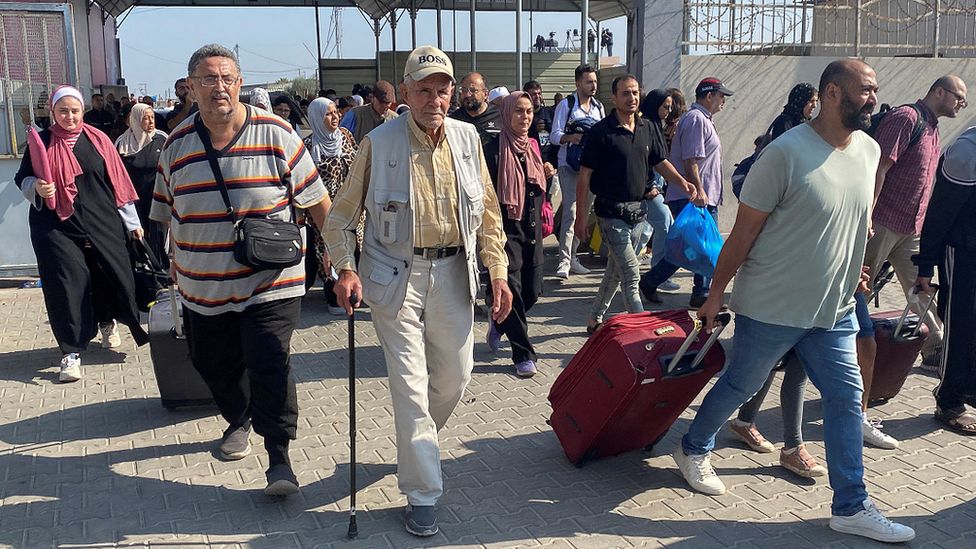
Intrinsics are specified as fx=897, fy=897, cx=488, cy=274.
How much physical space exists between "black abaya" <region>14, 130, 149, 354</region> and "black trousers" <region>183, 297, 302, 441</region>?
2231 mm

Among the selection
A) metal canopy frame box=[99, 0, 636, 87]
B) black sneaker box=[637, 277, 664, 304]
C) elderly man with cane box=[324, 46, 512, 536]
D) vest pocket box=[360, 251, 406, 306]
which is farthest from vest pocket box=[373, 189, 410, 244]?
metal canopy frame box=[99, 0, 636, 87]

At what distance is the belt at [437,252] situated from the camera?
12.5 ft

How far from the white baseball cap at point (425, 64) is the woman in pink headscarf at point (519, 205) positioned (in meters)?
2.27

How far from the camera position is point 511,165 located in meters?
6.03

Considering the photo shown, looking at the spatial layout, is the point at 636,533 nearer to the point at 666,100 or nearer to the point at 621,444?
the point at 621,444

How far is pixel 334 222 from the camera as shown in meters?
3.84

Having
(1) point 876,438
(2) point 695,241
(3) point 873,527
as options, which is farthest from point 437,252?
(2) point 695,241

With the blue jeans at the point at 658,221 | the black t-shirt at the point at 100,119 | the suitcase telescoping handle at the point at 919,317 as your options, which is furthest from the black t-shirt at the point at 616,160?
the black t-shirt at the point at 100,119

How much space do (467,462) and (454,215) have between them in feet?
4.69

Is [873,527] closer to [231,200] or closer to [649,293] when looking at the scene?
[231,200]

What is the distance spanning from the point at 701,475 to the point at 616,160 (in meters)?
2.76

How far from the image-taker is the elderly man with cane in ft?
12.3

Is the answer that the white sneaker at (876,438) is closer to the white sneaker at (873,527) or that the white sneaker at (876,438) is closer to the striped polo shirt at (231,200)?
the white sneaker at (873,527)

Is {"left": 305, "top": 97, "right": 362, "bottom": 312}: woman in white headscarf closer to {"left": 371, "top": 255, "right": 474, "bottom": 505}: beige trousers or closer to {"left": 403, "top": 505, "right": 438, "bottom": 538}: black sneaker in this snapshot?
{"left": 371, "top": 255, "right": 474, "bottom": 505}: beige trousers
